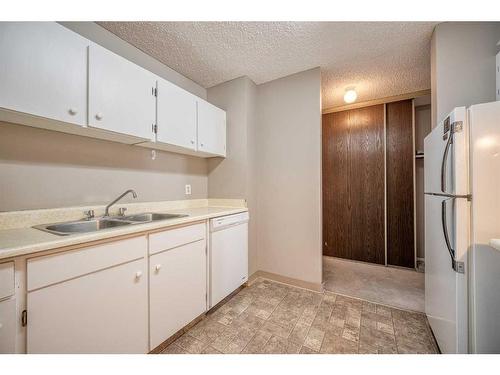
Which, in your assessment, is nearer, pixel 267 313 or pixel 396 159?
pixel 267 313

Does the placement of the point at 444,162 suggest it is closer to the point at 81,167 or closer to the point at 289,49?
the point at 289,49

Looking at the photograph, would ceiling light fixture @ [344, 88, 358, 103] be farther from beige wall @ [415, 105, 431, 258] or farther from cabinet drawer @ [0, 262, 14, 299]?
cabinet drawer @ [0, 262, 14, 299]

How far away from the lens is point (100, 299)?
0.98 meters

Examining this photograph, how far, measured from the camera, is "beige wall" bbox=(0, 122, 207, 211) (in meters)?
1.14

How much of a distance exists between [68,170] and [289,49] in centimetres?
208

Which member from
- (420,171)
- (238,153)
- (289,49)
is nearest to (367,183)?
(420,171)

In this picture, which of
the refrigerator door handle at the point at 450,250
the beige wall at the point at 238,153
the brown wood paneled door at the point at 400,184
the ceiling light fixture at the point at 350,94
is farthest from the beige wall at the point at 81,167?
the brown wood paneled door at the point at 400,184

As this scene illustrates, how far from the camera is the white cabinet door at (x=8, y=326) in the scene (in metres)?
0.73

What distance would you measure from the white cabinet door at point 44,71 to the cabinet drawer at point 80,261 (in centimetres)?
77

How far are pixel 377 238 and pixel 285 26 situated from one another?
289cm

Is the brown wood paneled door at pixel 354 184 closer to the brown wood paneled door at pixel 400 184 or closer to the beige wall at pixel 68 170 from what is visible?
the brown wood paneled door at pixel 400 184

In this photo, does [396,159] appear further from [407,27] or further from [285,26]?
[285,26]

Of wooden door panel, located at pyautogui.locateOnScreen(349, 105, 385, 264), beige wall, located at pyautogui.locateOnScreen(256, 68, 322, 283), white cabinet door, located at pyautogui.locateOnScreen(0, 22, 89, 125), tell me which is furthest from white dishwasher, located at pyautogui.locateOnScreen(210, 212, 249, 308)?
wooden door panel, located at pyautogui.locateOnScreen(349, 105, 385, 264)
